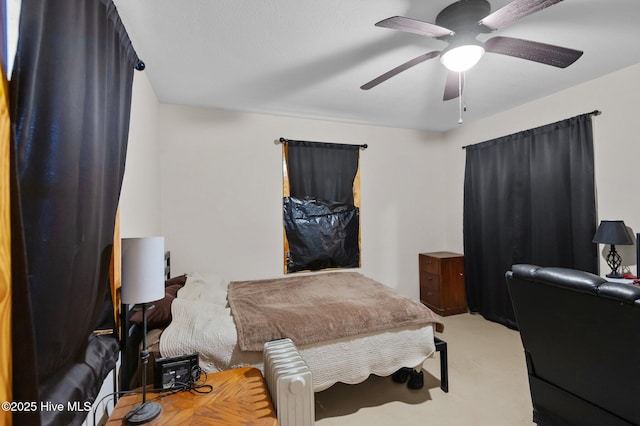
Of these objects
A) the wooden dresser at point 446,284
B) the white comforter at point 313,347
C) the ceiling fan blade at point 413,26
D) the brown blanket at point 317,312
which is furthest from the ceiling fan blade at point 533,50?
the wooden dresser at point 446,284

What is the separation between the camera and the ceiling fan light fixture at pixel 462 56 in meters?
1.66

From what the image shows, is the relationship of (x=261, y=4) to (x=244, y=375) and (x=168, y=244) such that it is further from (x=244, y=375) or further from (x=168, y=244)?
(x=168, y=244)

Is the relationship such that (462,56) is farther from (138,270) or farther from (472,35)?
(138,270)

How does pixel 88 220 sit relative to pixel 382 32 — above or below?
below

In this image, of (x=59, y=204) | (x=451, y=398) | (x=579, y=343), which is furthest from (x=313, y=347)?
(x=59, y=204)

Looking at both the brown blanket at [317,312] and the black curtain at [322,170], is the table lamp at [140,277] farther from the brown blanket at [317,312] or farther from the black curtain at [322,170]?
the black curtain at [322,170]

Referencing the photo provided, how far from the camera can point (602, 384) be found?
1.15 metres

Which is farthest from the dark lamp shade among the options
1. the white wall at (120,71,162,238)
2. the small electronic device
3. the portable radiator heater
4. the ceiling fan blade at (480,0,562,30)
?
the white wall at (120,71,162,238)

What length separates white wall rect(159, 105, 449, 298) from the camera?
3.27 metres

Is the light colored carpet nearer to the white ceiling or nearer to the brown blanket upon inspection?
the brown blanket

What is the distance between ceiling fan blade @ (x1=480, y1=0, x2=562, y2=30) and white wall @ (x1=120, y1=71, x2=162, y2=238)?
7.40 feet

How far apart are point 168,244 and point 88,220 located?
91.2 inches

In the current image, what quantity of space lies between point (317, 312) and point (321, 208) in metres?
1.82

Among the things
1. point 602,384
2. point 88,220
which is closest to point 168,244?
point 88,220
